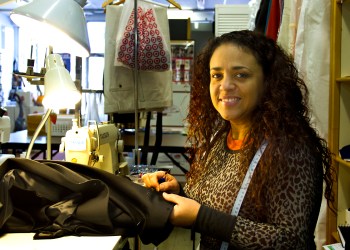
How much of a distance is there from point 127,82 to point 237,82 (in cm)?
142

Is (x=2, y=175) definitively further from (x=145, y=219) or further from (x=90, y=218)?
(x=145, y=219)

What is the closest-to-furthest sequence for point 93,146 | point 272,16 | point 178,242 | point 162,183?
point 162,183
point 93,146
point 272,16
point 178,242

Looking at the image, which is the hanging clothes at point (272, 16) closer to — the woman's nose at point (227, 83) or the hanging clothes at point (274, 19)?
the hanging clothes at point (274, 19)

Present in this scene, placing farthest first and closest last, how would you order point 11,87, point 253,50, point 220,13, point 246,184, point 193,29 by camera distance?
point 11,87 < point 193,29 < point 220,13 < point 253,50 < point 246,184

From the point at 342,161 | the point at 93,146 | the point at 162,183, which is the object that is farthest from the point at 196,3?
the point at 162,183

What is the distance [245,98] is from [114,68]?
57.0 inches

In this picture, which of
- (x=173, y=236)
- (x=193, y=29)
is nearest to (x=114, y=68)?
(x=173, y=236)

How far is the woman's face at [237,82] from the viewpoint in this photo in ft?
3.70

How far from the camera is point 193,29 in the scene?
4906mm

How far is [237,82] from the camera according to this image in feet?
3.71

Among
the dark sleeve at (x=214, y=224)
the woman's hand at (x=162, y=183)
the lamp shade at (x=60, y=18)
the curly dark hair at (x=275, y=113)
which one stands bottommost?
the dark sleeve at (x=214, y=224)

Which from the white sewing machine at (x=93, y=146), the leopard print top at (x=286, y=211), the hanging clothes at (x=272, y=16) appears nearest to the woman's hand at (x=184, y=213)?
the leopard print top at (x=286, y=211)

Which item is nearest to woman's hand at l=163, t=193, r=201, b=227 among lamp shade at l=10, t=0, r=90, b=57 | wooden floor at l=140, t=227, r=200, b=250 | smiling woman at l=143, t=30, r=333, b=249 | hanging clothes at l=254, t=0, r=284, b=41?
smiling woman at l=143, t=30, r=333, b=249

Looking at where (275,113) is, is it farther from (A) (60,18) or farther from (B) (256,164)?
(A) (60,18)
